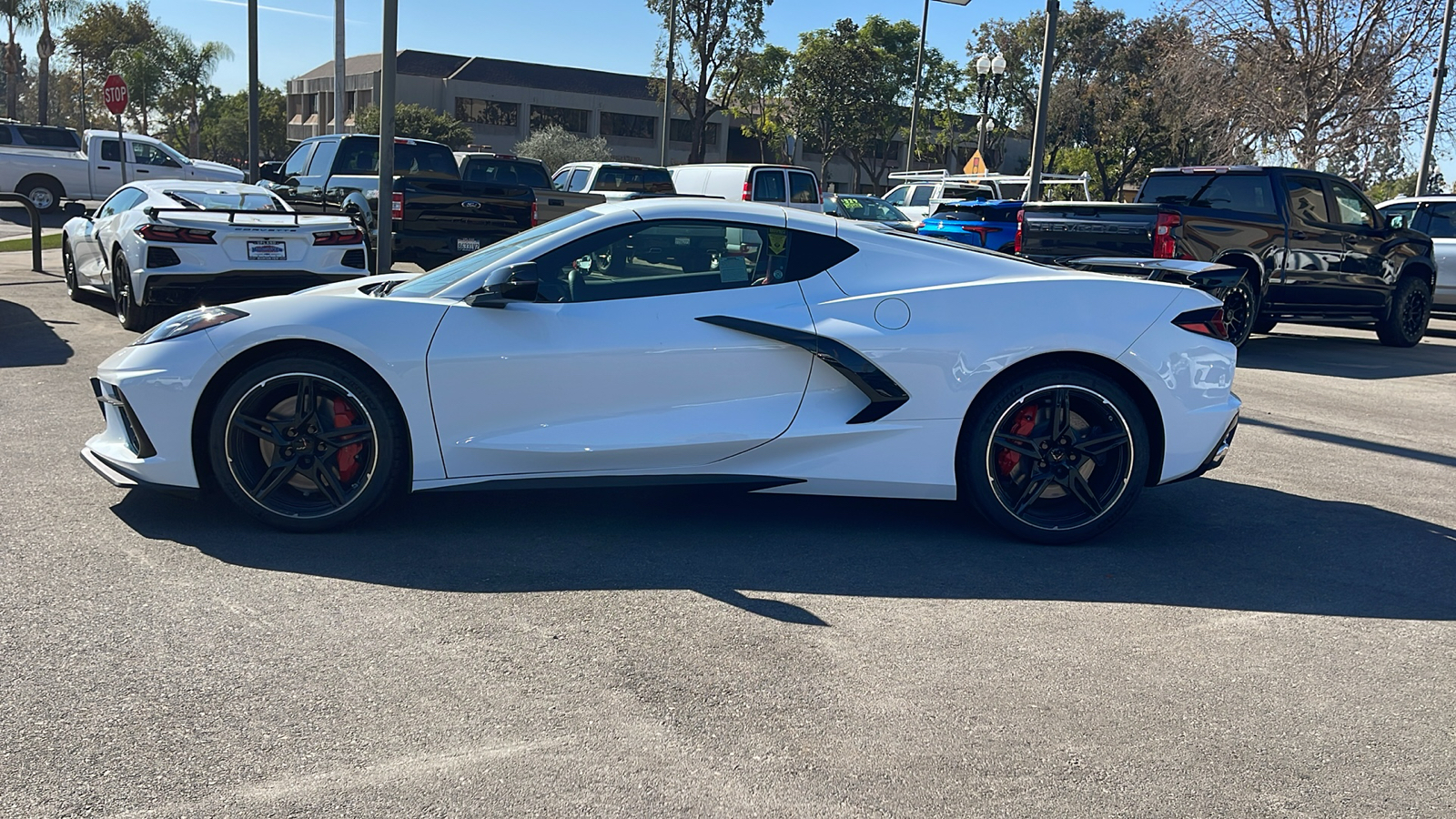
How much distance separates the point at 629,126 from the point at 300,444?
73923mm

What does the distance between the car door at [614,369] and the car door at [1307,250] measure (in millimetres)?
9419

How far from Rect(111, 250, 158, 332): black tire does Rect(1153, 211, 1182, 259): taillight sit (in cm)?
945

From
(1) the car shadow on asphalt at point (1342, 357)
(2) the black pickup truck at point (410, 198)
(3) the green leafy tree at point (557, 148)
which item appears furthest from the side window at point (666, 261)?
(3) the green leafy tree at point (557, 148)

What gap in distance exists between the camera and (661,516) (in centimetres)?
538

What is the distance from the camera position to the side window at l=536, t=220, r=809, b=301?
5027 mm

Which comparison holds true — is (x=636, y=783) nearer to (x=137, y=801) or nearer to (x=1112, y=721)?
(x=137, y=801)

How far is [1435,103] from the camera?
25078mm

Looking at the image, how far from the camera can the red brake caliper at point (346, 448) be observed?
489cm

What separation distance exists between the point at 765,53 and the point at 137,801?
57543 mm

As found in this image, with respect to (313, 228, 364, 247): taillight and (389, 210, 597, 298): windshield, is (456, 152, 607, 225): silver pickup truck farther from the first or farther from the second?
(389, 210, 597, 298): windshield


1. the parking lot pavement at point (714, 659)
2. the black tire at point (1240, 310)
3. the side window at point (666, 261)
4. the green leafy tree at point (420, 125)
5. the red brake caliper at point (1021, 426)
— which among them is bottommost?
the parking lot pavement at point (714, 659)

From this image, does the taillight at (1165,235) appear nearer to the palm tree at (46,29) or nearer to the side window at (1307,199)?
the side window at (1307,199)

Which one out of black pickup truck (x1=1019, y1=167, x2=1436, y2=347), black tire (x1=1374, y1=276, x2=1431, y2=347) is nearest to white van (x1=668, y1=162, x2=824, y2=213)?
black pickup truck (x1=1019, y1=167, x2=1436, y2=347)

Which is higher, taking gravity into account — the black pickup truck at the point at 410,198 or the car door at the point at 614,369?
the black pickup truck at the point at 410,198
